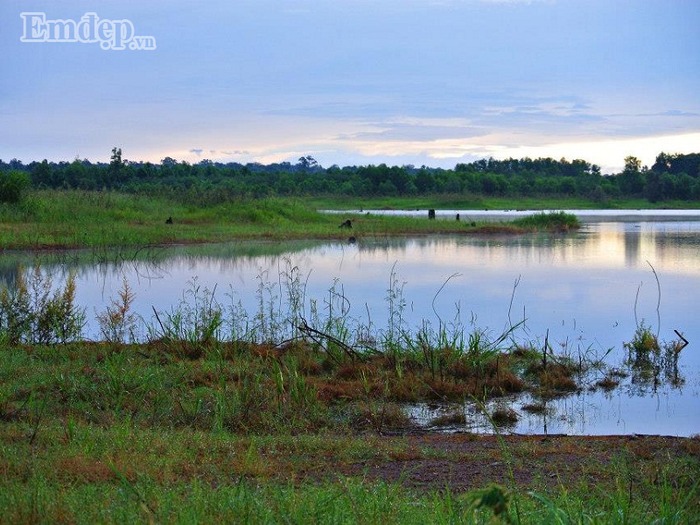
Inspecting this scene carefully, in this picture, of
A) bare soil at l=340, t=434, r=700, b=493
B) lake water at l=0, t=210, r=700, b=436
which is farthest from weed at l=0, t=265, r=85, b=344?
bare soil at l=340, t=434, r=700, b=493

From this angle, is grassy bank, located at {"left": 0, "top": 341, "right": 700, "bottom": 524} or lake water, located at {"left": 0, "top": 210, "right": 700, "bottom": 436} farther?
lake water, located at {"left": 0, "top": 210, "right": 700, "bottom": 436}

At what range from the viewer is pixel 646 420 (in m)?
7.68

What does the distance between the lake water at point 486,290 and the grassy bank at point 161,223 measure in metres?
1.72

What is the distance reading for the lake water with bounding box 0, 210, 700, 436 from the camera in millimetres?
8328

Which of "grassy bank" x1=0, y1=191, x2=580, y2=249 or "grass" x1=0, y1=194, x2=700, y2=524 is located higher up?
"grassy bank" x1=0, y1=191, x2=580, y2=249

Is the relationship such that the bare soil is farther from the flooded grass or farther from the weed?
the weed

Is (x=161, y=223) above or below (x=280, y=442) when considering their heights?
above

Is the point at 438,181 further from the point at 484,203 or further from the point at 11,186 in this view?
the point at 11,186

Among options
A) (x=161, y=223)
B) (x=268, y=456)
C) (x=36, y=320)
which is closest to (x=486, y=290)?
(x=36, y=320)

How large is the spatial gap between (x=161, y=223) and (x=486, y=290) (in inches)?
564

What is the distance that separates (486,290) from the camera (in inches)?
594

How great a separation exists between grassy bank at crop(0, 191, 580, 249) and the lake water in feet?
5.65

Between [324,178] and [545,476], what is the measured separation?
65.3m

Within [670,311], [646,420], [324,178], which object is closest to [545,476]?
[646,420]
